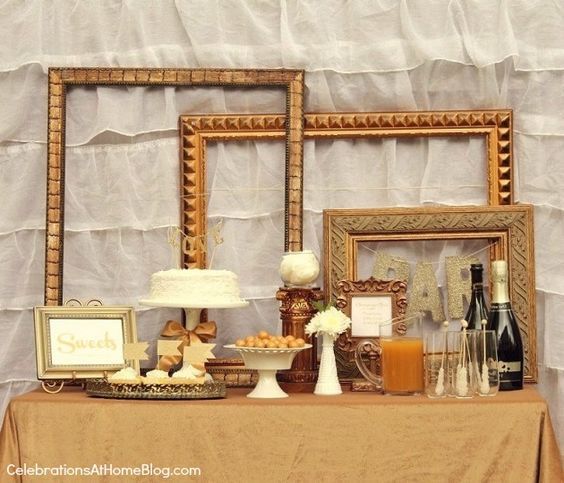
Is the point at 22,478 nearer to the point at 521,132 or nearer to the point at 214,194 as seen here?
the point at 214,194

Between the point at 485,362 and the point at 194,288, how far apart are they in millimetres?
522

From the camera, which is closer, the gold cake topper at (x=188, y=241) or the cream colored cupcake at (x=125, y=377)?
the cream colored cupcake at (x=125, y=377)

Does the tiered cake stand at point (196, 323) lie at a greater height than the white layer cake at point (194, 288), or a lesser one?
lesser

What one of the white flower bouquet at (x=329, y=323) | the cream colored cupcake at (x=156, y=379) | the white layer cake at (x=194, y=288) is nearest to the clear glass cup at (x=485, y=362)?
the white flower bouquet at (x=329, y=323)

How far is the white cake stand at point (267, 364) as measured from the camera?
1.73 meters

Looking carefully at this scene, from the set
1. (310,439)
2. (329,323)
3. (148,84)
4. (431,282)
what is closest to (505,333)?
(431,282)

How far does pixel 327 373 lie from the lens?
179 cm

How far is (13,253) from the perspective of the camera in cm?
202

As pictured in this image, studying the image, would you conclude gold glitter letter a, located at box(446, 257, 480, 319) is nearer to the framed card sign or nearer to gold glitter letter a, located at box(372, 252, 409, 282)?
gold glitter letter a, located at box(372, 252, 409, 282)

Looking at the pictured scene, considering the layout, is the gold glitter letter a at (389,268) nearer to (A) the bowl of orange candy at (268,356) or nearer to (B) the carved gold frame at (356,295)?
(B) the carved gold frame at (356,295)

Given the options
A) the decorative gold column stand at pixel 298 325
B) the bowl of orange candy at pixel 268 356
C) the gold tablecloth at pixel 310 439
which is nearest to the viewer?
the gold tablecloth at pixel 310 439

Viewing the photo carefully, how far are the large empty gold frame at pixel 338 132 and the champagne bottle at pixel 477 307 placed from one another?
18 cm

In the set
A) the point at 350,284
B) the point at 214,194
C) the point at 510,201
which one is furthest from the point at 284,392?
the point at 510,201

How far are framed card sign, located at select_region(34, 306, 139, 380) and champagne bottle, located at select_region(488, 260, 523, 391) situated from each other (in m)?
0.66
